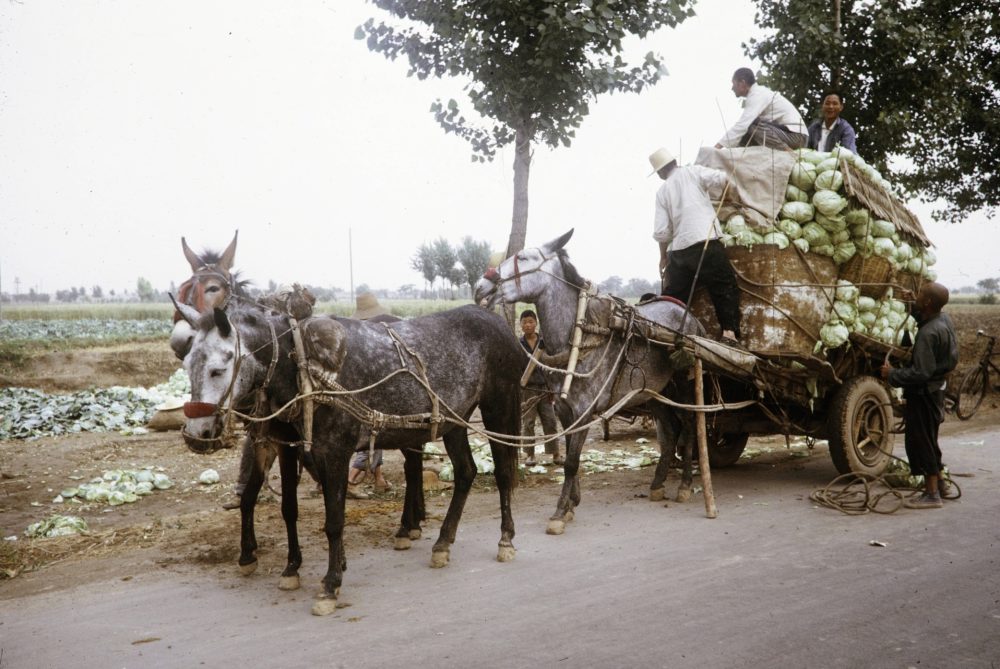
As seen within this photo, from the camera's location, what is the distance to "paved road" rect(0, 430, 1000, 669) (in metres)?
3.84

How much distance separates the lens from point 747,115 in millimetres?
7699

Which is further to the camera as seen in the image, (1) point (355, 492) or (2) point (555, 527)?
(1) point (355, 492)

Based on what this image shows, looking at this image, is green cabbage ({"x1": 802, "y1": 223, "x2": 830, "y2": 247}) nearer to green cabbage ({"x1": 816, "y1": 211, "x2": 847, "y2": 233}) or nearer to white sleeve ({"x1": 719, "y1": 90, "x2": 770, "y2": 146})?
green cabbage ({"x1": 816, "y1": 211, "x2": 847, "y2": 233})

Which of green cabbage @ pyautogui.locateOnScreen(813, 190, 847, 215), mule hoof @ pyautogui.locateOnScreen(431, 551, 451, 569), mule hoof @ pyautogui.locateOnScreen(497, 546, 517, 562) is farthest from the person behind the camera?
green cabbage @ pyautogui.locateOnScreen(813, 190, 847, 215)

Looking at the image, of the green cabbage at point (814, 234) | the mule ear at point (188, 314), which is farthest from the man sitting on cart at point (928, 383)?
the mule ear at point (188, 314)

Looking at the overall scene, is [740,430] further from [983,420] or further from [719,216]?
[983,420]

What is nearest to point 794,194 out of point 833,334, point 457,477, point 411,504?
point 833,334

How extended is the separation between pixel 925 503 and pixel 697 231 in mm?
3281

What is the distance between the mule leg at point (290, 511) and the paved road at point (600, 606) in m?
0.12

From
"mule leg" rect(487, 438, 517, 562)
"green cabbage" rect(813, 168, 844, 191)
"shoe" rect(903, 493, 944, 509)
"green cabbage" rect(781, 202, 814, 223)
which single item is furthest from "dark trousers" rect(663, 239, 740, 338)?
"mule leg" rect(487, 438, 517, 562)

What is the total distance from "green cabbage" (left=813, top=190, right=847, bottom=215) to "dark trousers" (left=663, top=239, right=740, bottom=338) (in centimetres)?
101

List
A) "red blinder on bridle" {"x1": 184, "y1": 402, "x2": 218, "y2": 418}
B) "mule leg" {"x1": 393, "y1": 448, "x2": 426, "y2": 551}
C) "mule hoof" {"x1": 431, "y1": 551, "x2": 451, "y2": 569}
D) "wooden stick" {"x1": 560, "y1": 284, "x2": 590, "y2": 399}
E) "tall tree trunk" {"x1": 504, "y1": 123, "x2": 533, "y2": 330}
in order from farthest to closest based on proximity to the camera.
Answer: "tall tree trunk" {"x1": 504, "y1": 123, "x2": 533, "y2": 330} → "wooden stick" {"x1": 560, "y1": 284, "x2": 590, "y2": 399} → "mule leg" {"x1": 393, "y1": 448, "x2": 426, "y2": 551} → "mule hoof" {"x1": 431, "y1": 551, "x2": 451, "y2": 569} → "red blinder on bridle" {"x1": 184, "y1": 402, "x2": 218, "y2": 418}

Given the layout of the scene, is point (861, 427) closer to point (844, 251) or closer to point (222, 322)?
point (844, 251)

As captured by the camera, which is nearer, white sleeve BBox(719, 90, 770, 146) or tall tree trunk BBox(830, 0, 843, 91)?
white sleeve BBox(719, 90, 770, 146)
